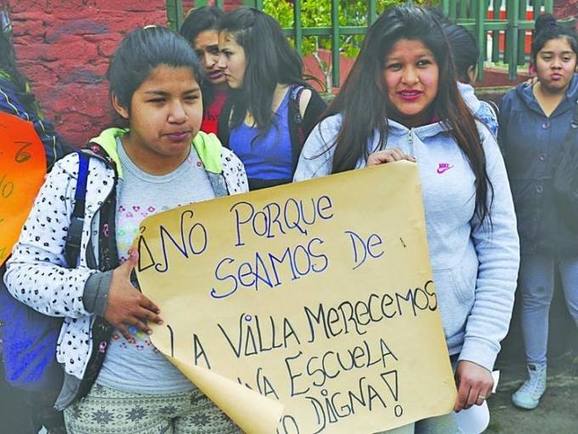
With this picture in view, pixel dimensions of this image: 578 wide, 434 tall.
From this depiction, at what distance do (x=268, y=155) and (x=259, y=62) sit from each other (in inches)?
16.2

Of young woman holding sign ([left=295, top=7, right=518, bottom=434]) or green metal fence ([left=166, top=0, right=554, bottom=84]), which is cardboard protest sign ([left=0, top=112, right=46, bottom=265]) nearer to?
young woman holding sign ([left=295, top=7, right=518, bottom=434])

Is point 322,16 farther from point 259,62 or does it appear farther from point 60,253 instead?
point 60,253

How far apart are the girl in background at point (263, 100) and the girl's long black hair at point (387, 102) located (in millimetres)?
596

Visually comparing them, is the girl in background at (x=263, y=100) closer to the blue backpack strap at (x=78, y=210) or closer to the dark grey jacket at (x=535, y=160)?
the blue backpack strap at (x=78, y=210)

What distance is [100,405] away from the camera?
6.55 ft

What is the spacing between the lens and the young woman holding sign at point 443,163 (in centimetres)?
219

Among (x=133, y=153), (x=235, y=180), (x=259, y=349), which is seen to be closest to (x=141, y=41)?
(x=133, y=153)

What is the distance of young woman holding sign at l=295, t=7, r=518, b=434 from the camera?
219 cm

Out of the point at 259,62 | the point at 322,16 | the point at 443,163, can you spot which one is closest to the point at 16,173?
the point at 259,62

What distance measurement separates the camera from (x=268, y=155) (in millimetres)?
2865

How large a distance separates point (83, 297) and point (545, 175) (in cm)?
250

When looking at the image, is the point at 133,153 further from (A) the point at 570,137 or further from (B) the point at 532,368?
(B) the point at 532,368

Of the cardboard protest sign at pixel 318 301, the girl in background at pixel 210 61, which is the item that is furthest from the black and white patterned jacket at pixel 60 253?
the girl in background at pixel 210 61

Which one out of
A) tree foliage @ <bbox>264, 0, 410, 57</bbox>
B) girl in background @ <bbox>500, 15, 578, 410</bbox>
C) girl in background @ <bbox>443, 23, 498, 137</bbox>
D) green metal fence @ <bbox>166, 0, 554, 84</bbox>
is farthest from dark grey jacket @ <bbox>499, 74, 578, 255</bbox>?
tree foliage @ <bbox>264, 0, 410, 57</bbox>
